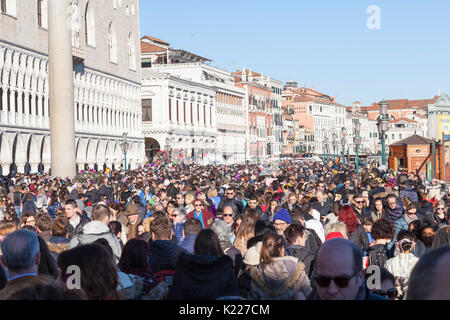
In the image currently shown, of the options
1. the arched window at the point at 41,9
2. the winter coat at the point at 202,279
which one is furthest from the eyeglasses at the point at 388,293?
the arched window at the point at 41,9

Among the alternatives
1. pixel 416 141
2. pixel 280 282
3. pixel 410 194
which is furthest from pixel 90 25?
pixel 280 282

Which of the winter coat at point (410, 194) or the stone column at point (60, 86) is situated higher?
the stone column at point (60, 86)

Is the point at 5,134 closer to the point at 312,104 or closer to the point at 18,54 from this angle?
the point at 18,54

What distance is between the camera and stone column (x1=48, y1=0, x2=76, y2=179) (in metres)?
33.3

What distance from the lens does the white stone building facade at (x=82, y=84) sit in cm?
4884

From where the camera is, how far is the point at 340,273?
408 cm

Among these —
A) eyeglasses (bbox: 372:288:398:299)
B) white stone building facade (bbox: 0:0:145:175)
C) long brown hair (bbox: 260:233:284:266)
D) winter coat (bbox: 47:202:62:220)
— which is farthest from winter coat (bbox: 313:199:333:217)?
white stone building facade (bbox: 0:0:145:175)

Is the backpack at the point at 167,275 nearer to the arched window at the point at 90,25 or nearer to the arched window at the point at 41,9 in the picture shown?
the arched window at the point at 41,9

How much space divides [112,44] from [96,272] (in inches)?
2616

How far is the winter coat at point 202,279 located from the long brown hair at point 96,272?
92 centimetres

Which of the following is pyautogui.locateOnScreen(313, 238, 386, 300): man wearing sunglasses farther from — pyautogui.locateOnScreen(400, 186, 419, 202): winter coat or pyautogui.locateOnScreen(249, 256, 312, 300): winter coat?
pyautogui.locateOnScreen(400, 186, 419, 202): winter coat

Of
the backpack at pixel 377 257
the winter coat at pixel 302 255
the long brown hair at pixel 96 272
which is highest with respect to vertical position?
the long brown hair at pixel 96 272

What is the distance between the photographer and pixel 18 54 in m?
49.8

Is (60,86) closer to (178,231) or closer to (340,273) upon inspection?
(178,231)
